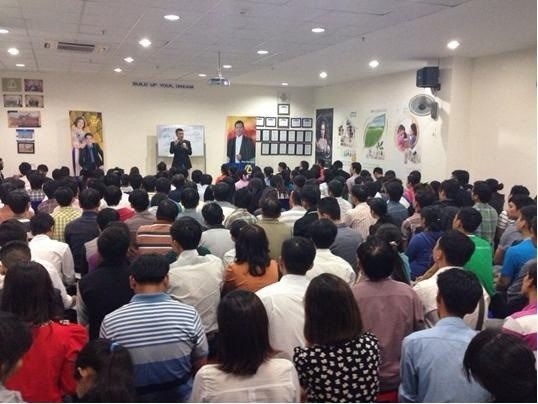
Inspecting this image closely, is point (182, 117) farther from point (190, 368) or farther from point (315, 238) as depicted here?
point (190, 368)

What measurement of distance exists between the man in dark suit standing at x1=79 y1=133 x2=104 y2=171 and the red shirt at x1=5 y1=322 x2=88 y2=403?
34.7 ft

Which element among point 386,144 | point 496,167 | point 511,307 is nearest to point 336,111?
point 386,144

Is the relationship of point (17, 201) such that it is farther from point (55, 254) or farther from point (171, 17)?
point (171, 17)

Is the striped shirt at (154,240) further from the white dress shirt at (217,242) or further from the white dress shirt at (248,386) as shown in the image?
the white dress shirt at (248,386)

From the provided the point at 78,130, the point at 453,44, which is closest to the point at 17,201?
the point at 453,44

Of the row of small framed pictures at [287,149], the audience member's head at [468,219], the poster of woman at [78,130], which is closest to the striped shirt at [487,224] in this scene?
the audience member's head at [468,219]

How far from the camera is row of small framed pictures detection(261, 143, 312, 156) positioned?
45.8 ft

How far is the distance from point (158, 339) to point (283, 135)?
1224 centimetres

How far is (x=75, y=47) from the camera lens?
7.95m

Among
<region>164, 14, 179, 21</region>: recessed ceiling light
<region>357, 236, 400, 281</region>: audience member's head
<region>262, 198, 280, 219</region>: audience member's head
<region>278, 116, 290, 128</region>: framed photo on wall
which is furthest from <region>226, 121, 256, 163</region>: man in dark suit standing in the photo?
<region>357, 236, 400, 281</region>: audience member's head

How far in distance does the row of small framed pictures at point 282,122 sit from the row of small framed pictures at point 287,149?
536 millimetres

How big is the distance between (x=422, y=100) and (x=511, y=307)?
6539 mm

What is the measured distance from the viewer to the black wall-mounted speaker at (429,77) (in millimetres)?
8867

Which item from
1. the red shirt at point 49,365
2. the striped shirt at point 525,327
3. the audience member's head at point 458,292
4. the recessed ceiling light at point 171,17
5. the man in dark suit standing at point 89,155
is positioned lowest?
the red shirt at point 49,365
